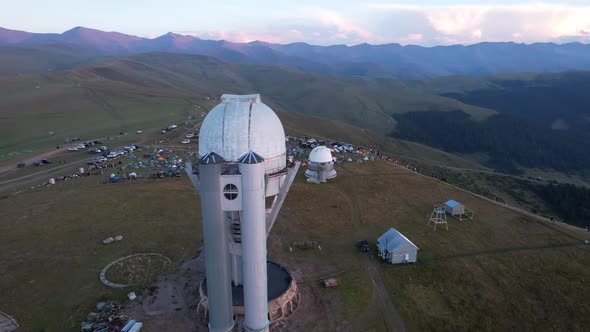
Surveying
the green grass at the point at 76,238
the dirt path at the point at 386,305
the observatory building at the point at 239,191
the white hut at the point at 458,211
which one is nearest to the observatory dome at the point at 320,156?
the white hut at the point at 458,211

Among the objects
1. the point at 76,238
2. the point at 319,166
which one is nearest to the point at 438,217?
the point at 319,166

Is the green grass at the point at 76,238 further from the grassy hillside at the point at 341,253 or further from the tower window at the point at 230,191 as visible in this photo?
the tower window at the point at 230,191

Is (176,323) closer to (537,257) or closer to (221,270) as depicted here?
(221,270)

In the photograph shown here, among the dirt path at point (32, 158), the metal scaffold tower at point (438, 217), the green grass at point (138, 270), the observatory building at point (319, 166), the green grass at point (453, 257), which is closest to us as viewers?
the green grass at point (453, 257)

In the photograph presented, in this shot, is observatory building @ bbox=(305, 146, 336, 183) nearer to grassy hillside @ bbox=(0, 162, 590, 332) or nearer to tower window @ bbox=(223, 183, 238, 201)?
grassy hillside @ bbox=(0, 162, 590, 332)

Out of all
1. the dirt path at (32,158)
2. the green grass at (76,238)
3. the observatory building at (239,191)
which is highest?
the observatory building at (239,191)

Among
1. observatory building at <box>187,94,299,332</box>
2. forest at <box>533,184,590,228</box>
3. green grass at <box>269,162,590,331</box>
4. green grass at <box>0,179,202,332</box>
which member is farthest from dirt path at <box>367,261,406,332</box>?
forest at <box>533,184,590,228</box>

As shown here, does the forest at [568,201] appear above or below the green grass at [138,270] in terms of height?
below
